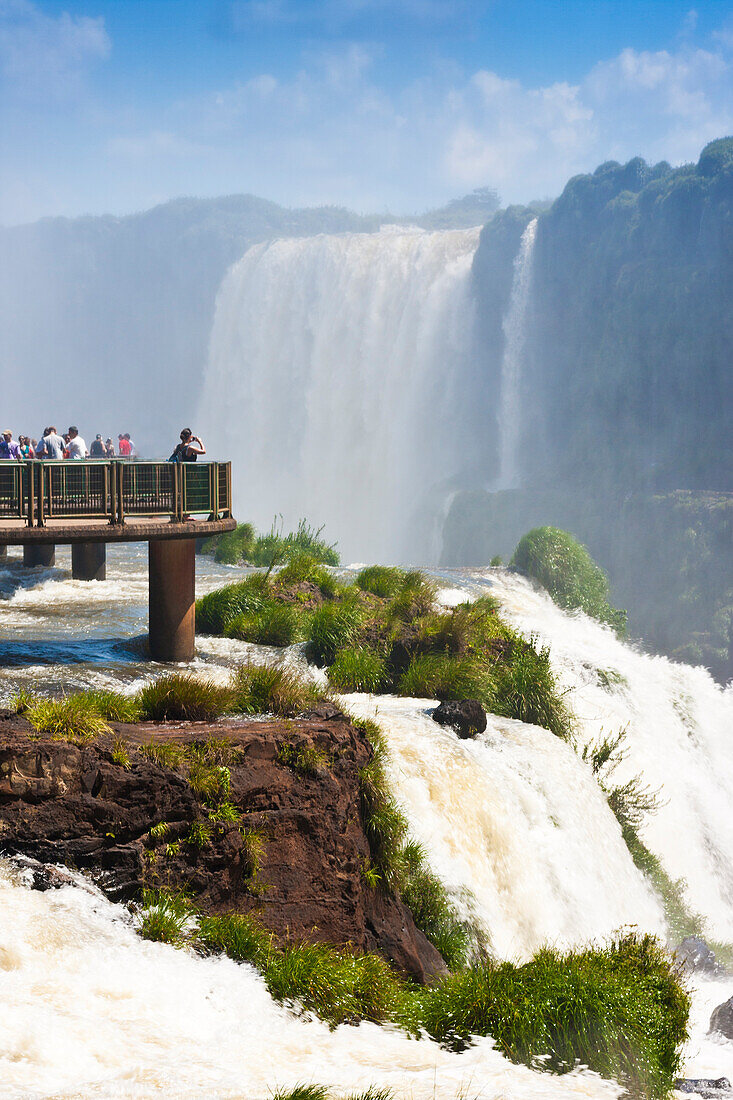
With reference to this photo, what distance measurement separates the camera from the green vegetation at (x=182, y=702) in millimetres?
11648

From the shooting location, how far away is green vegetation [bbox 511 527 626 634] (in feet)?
102

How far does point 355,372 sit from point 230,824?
71135 millimetres

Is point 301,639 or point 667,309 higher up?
point 667,309

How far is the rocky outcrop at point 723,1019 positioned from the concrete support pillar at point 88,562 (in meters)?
18.1

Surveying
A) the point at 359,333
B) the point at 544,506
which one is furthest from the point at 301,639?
the point at 359,333

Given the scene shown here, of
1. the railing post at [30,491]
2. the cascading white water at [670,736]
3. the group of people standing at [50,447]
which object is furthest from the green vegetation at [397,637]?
the railing post at [30,491]

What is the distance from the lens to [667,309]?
209 feet

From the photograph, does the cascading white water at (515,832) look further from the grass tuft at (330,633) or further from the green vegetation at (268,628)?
the green vegetation at (268,628)

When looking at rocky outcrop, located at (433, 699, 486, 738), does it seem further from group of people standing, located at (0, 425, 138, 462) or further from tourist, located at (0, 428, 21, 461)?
tourist, located at (0, 428, 21, 461)

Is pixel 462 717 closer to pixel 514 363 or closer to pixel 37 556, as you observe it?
pixel 37 556

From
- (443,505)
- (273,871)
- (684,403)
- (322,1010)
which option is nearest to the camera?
(322,1010)

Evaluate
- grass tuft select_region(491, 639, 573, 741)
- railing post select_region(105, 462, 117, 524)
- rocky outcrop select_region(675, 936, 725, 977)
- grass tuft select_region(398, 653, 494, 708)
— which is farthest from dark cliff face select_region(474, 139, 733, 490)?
railing post select_region(105, 462, 117, 524)

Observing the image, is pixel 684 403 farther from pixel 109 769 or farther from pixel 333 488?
pixel 109 769

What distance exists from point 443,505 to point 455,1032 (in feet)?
216
